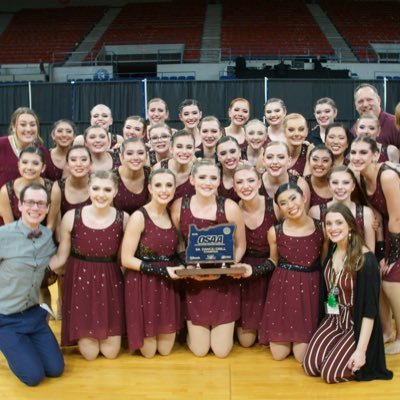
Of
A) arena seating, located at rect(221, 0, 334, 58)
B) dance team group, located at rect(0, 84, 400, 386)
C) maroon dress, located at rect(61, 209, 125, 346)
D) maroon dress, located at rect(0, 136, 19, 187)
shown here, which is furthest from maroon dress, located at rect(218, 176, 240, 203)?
arena seating, located at rect(221, 0, 334, 58)

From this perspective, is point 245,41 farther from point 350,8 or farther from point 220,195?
point 220,195

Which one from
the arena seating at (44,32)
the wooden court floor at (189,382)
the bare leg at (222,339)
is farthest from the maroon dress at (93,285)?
the arena seating at (44,32)

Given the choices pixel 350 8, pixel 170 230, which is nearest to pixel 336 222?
pixel 170 230

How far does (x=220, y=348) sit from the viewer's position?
3062 mm

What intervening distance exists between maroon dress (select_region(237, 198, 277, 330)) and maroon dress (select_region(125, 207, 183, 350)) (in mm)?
404

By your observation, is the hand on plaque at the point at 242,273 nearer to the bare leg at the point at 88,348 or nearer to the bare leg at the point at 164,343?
the bare leg at the point at 164,343

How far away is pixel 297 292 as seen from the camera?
118 inches

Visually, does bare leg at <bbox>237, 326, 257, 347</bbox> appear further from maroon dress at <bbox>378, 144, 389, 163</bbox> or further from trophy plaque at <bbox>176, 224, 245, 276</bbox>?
maroon dress at <bbox>378, 144, 389, 163</bbox>

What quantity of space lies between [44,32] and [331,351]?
16635 mm

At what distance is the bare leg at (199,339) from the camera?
10.1 ft

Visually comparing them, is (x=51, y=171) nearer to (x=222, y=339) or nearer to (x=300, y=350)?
(x=222, y=339)

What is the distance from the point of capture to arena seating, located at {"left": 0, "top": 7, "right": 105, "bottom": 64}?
15984 mm

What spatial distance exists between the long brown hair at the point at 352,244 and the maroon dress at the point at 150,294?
0.91m

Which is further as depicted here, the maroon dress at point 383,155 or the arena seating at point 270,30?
the arena seating at point 270,30
